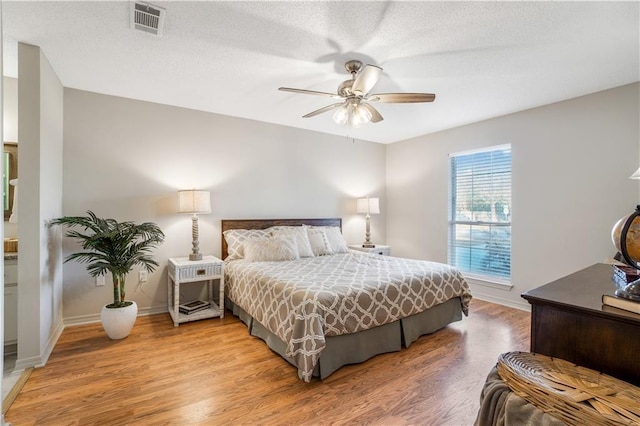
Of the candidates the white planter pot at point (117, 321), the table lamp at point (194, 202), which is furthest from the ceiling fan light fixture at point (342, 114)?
the white planter pot at point (117, 321)

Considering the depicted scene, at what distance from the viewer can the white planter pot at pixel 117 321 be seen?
274 cm

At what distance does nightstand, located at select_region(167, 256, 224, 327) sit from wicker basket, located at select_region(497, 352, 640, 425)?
287 cm

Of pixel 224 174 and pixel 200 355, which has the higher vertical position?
pixel 224 174

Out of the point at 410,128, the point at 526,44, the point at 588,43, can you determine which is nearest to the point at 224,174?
the point at 410,128

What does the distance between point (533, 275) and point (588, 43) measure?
255 centimetres

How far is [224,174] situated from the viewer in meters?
3.97

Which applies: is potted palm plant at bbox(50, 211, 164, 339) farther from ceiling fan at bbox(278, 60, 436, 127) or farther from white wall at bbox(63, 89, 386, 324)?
ceiling fan at bbox(278, 60, 436, 127)

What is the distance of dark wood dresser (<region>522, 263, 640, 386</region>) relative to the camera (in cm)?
106

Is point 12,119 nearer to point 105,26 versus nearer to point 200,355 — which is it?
point 105,26

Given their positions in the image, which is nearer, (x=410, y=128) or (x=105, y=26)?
(x=105, y=26)

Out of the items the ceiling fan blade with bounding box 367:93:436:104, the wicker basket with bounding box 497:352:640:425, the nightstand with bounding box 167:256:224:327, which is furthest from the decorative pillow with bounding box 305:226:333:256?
the wicker basket with bounding box 497:352:640:425

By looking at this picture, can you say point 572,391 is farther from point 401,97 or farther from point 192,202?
point 192,202

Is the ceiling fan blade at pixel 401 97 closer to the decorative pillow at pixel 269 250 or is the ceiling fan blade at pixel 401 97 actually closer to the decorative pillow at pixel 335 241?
the decorative pillow at pixel 269 250

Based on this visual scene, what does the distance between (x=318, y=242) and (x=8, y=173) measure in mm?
3272
